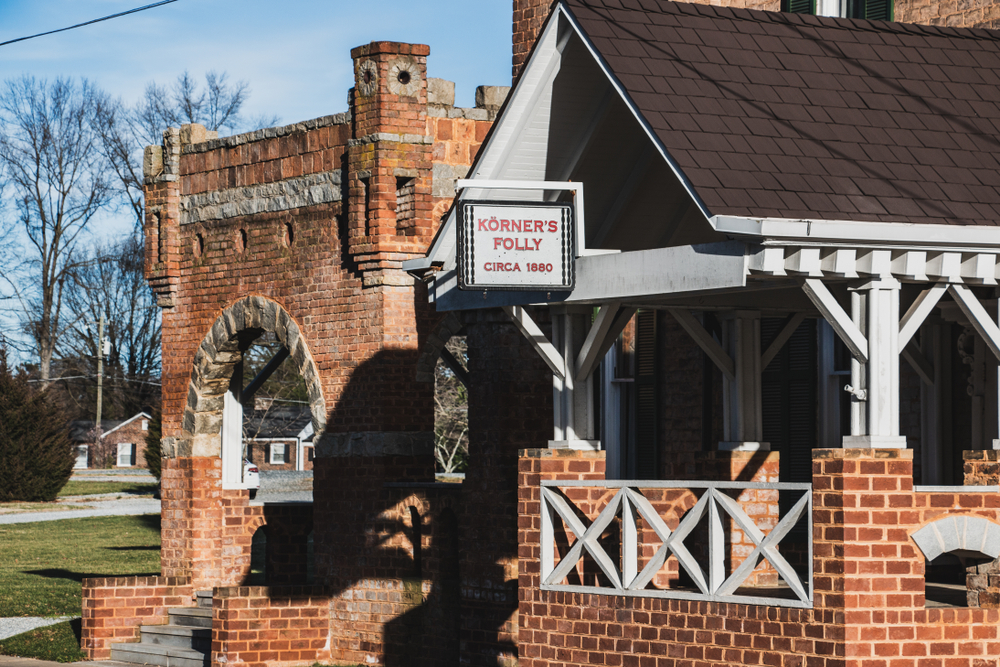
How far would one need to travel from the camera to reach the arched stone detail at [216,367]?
705 inches

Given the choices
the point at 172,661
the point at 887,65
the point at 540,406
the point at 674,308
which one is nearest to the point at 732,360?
the point at 674,308

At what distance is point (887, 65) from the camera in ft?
35.1

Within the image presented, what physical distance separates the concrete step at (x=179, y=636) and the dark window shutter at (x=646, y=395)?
5.70 meters

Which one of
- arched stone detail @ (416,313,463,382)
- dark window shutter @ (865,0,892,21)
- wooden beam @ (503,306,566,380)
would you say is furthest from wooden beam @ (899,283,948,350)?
arched stone detail @ (416,313,463,382)

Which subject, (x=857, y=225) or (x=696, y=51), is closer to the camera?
(x=857, y=225)

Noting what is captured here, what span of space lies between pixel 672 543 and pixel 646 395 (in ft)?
17.3

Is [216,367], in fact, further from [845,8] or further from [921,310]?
[921,310]

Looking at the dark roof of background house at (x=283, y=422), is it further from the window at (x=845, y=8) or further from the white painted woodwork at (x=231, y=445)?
the window at (x=845, y=8)

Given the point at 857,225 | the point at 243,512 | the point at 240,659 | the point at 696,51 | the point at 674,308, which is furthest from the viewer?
the point at 243,512

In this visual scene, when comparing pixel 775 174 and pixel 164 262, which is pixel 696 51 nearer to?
pixel 775 174

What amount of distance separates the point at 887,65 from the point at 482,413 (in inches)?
238

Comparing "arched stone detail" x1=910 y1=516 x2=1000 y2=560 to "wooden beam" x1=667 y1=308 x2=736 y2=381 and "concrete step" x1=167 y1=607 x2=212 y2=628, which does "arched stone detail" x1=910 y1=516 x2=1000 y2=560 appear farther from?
"concrete step" x1=167 y1=607 x2=212 y2=628

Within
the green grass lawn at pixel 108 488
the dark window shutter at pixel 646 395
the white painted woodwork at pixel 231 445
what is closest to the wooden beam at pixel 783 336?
the dark window shutter at pixel 646 395

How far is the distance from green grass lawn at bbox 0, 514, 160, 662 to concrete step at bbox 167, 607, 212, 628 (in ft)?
3.91
